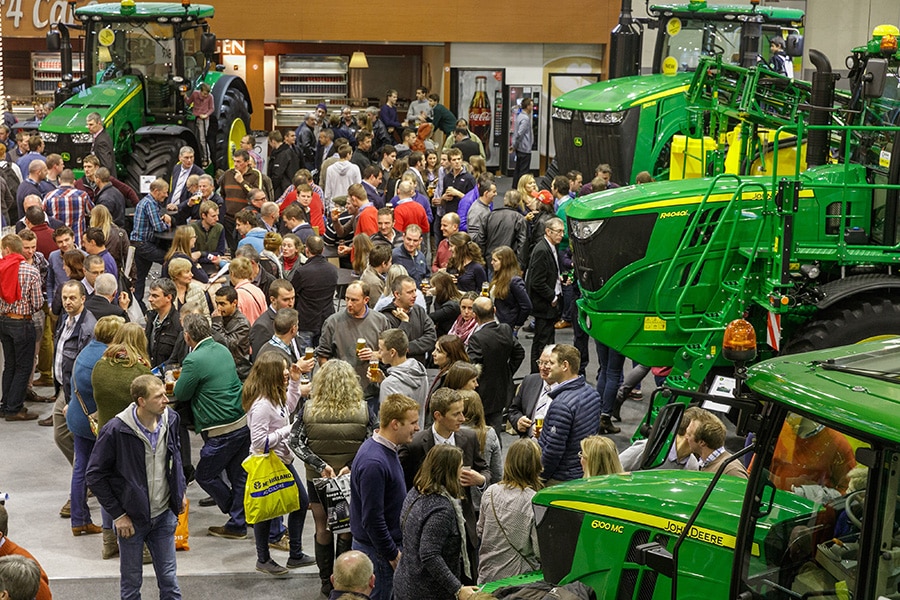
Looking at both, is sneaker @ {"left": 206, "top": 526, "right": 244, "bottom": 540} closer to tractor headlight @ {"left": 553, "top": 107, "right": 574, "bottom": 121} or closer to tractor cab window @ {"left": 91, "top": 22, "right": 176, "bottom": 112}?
tractor headlight @ {"left": 553, "top": 107, "right": 574, "bottom": 121}

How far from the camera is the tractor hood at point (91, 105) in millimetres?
16172

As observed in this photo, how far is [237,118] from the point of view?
19031mm

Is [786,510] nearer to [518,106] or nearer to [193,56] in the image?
[193,56]

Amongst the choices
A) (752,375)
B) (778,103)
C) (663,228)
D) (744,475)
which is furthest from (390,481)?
(778,103)

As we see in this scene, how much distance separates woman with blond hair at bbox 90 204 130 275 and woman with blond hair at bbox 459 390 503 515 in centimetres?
523

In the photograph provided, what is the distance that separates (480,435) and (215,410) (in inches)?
78.0

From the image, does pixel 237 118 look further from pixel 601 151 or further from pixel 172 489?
pixel 172 489

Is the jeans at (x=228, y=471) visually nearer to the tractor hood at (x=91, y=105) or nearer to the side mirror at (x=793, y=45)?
the side mirror at (x=793, y=45)

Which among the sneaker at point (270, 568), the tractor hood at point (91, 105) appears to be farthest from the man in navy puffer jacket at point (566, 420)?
the tractor hood at point (91, 105)

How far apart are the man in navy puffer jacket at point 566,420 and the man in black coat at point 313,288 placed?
3.43 metres

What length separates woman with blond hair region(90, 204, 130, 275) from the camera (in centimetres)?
1145

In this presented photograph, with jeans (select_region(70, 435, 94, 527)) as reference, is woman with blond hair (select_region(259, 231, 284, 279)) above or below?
above

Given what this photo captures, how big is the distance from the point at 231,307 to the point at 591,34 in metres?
16.9

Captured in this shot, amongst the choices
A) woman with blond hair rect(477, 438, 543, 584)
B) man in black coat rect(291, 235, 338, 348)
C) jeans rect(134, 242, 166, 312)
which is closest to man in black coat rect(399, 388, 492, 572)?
woman with blond hair rect(477, 438, 543, 584)
